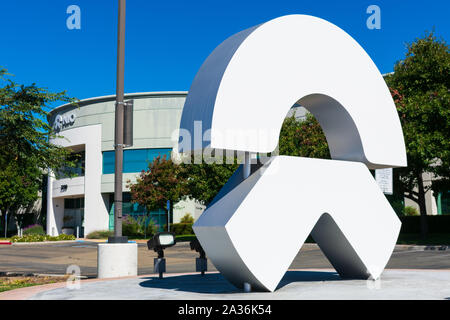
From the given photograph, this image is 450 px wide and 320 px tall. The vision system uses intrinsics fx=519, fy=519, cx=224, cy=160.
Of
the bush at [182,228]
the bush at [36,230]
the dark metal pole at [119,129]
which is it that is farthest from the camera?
the bush at [36,230]

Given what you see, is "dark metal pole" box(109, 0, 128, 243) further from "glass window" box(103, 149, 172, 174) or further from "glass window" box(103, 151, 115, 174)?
"glass window" box(103, 151, 115, 174)

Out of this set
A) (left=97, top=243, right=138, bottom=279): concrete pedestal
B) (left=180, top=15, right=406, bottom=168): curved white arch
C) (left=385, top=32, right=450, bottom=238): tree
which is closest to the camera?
(left=180, top=15, right=406, bottom=168): curved white arch

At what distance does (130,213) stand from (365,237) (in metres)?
40.5

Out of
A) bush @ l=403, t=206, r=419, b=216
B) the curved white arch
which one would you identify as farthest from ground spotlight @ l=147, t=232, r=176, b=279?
bush @ l=403, t=206, r=419, b=216

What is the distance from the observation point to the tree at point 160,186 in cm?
4094

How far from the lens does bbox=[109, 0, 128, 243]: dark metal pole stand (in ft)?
39.2

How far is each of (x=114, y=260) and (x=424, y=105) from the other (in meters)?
17.3

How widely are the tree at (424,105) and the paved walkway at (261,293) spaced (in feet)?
43.7

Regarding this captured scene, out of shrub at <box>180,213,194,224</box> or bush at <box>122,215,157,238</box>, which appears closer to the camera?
bush at <box>122,215,157,238</box>

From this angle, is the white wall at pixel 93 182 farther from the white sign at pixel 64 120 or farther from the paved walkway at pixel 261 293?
the paved walkway at pixel 261 293

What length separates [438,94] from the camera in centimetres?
2386

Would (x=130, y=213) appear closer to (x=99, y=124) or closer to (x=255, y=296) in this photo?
(x=99, y=124)

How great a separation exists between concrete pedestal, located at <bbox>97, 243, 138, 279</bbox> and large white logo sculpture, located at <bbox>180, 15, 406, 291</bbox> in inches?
147

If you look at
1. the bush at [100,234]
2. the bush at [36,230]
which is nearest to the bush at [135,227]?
the bush at [100,234]
